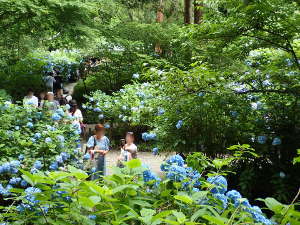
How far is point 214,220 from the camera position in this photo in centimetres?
158

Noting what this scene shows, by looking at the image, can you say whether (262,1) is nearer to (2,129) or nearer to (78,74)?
(2,129)

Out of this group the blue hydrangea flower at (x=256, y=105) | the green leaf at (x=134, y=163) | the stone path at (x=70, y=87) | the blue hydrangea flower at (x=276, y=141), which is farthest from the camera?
the stone path at (x=70, y=87)

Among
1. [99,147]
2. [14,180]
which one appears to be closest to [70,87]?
[99,147]

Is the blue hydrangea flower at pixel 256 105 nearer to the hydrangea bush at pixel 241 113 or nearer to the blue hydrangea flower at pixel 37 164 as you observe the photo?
the hydrangea bush at pixel 241 113

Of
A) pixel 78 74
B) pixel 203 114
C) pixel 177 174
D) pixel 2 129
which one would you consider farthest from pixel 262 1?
pixel 78 74

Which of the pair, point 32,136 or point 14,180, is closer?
point 14,180

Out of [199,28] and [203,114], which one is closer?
[199,28]

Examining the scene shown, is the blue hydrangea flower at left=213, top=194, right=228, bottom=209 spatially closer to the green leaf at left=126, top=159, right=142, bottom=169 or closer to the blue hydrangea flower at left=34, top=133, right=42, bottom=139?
the green leaf at left=126, top=159, right=142, bottom=169

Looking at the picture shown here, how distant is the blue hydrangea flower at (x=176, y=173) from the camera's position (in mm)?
2111

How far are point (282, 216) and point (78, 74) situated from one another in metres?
18.7

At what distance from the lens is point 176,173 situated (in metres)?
2.12

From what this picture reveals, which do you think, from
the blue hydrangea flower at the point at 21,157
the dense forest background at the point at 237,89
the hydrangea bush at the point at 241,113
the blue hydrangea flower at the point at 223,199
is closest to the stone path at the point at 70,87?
the dense forest background at the point at 237,89

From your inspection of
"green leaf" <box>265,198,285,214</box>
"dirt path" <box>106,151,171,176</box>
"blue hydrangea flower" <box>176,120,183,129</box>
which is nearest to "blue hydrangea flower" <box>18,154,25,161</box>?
"blue hydrangea flower" <box>176,120,183,129</box>

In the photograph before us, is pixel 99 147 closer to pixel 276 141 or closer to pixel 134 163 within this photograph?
pixel 276 141
